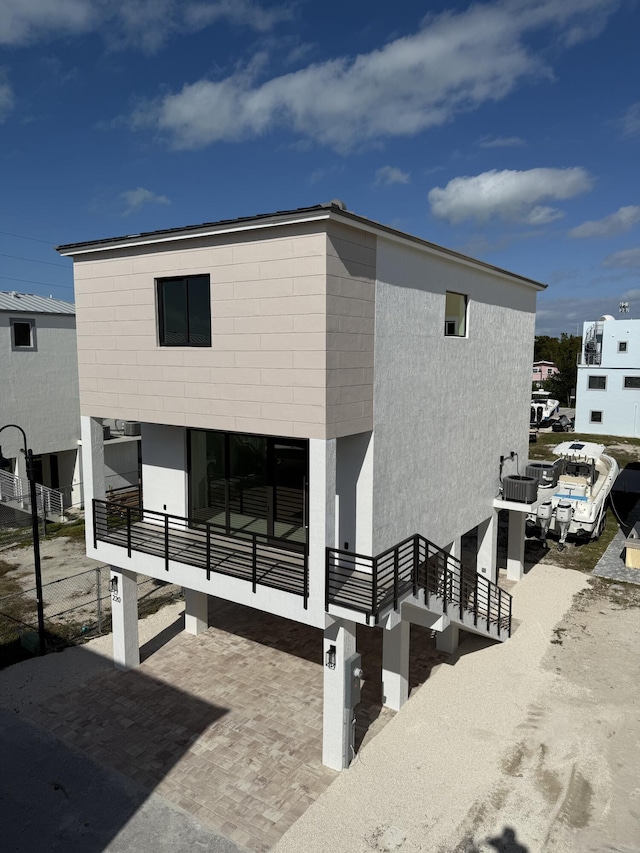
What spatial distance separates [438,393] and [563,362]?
76372 millimetres

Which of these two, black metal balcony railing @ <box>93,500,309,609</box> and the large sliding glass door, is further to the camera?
the large sliding glass door

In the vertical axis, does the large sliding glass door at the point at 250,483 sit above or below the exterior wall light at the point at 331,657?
above

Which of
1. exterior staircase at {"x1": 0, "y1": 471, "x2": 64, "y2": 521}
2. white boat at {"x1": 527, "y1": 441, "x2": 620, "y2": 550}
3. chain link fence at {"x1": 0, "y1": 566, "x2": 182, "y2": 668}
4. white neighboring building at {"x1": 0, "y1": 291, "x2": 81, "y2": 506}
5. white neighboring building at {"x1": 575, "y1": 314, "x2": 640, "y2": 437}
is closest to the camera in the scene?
chain link fence at {"x1": 0, "y1": 566, "x2": 182, "y2": 668}

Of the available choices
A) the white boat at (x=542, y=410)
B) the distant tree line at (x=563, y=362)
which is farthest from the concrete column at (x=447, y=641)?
the distant tree line at (x=563, y=362)

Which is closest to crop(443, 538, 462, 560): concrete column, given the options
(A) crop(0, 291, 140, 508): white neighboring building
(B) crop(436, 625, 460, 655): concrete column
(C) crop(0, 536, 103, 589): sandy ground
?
(B) crop(436, 625, 460, 655): concrete column

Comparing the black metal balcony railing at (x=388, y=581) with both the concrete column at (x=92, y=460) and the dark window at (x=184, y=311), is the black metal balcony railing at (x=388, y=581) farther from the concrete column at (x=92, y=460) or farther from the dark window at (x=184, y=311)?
the concrete column at (x=92, y=460)

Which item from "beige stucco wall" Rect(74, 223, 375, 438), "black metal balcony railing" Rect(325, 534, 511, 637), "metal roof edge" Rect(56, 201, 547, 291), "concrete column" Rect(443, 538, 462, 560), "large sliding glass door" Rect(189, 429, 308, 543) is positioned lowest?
"concrete column" Rect(443, 538, 462, 560)

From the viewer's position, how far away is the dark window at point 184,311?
382 inches

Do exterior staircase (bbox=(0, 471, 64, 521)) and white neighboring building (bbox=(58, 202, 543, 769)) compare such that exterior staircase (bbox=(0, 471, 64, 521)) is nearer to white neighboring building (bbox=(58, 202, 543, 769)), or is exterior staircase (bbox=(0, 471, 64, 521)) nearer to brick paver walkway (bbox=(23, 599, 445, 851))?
brick paver walkway (bbox=(23, 599, 445, 851))

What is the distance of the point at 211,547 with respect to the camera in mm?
10688

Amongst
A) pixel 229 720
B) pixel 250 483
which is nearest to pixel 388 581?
pixel 250 483

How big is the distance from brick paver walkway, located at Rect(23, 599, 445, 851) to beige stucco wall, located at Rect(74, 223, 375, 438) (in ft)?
18.4

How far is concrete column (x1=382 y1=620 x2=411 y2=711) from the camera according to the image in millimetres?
11406

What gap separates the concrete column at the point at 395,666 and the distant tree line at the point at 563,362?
6319 cm
